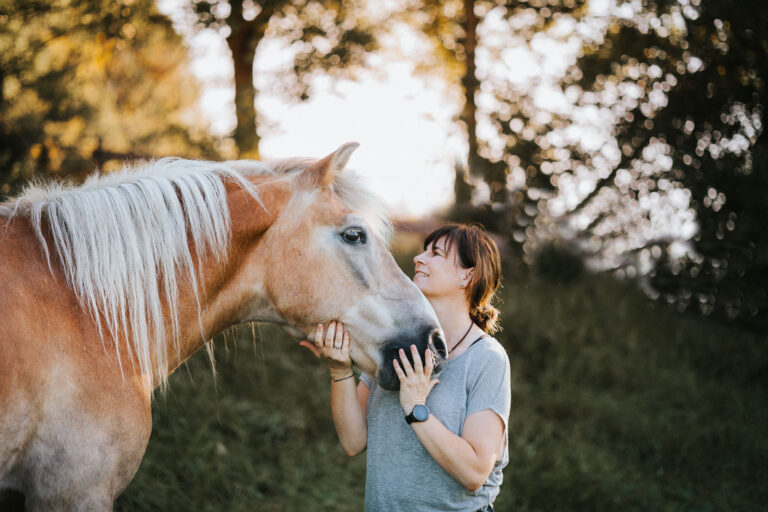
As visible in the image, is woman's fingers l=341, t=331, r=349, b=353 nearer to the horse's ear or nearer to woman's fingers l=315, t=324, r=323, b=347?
woman's fingers l=315, t=324, r=323, b=347

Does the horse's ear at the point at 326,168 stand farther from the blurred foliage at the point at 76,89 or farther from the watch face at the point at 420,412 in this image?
the blurred foliage at the point at 76,89

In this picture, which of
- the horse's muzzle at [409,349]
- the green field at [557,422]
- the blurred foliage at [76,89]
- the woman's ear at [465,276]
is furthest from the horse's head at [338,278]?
the blurred foliage at [76,89]

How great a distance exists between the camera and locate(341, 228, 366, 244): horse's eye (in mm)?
2041

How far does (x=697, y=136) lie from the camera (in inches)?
282

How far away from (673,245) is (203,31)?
A: 6141 millimetres

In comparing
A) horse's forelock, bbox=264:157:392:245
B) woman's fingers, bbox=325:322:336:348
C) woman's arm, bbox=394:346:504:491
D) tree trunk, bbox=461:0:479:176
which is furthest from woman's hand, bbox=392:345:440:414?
tree trunk, bbox=461:0:479:176

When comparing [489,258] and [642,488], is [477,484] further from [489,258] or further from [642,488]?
[642,488]

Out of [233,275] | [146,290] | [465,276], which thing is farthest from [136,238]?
→ [465,276]

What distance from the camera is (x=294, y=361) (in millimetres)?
5691

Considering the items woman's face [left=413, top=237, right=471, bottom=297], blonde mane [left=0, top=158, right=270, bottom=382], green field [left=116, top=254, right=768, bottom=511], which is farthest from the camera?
green field [left=116, top=254, right=768, bottom=511]

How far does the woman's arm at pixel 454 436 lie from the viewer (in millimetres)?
1813

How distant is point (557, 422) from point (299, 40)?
4.75 meters

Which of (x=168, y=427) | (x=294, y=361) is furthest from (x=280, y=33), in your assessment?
(x=168, y=427)

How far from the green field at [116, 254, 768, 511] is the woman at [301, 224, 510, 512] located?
188 centimetres
